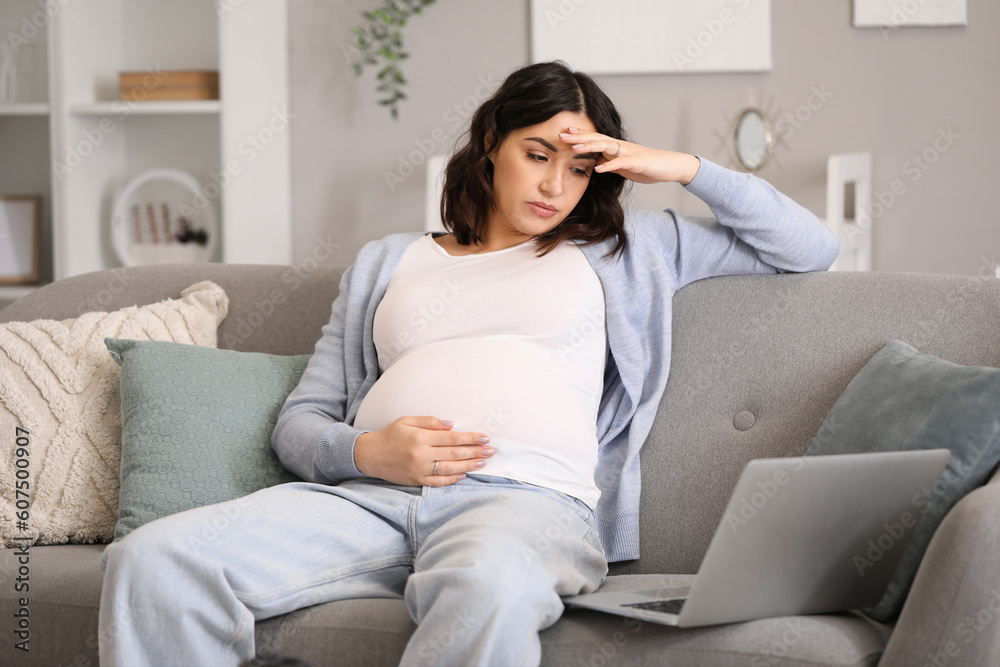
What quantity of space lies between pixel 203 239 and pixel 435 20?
102 centimetres

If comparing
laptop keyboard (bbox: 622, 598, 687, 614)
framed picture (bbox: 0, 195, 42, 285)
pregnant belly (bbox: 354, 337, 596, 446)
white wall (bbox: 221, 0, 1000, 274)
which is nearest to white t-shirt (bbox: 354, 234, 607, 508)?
pregnant belly (bbox: 354, 337, 596, 446)

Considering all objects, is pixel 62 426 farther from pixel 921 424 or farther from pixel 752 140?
pixel 752 140

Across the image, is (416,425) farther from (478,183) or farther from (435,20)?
(435,20)

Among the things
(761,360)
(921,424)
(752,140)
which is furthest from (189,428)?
(752,140)

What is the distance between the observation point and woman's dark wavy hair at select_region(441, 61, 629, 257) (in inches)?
59.0

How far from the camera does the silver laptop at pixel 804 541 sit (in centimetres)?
94

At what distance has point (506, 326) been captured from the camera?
4.69 ft

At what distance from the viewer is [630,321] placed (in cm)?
149

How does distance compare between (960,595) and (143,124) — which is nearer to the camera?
(960,595)

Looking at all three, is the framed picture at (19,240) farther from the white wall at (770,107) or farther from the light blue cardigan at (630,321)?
the light blue cardigan at (630,321)

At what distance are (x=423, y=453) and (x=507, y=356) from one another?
0.21 metres

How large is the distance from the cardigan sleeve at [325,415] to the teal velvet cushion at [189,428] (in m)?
0.05

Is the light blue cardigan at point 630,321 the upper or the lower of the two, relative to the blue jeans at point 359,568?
upper

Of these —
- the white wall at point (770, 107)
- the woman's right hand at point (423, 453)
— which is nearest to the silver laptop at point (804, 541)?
the woman's right hand at point (423, 453)
